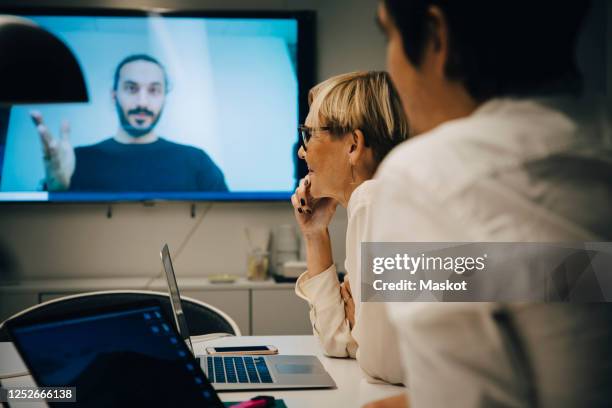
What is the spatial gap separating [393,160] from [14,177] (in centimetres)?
320

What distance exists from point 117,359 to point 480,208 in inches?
26.3

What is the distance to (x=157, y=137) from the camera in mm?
3361

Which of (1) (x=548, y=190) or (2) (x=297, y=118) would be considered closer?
(1) (x=548, y=190)

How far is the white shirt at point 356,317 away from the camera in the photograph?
125cm

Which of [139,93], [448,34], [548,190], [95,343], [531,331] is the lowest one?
[95,343]

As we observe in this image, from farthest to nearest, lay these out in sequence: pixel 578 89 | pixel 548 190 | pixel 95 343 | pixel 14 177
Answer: pixel 14 177, pixel 95 343, pixel 578 89, pixel 548 190

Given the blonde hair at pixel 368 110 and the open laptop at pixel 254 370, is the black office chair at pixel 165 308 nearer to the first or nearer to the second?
the open laptop at pixel 254 370

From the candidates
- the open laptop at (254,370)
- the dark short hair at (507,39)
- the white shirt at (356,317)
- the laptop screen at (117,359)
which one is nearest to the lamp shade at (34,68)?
the open laptop at (254,370)

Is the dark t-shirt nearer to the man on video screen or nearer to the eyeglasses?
the man on video screen

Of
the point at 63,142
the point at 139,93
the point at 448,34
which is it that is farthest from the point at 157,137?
the point at 448,34

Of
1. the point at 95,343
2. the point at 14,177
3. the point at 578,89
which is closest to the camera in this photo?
the point at 578,89

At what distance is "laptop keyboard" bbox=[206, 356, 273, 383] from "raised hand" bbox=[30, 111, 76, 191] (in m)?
2.16

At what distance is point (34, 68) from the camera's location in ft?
4.02

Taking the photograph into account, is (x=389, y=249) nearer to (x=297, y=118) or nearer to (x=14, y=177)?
(x=297, y=118)
